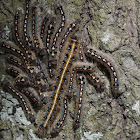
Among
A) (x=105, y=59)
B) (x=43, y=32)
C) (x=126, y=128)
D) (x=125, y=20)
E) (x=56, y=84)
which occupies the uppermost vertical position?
(x=125, y=20)

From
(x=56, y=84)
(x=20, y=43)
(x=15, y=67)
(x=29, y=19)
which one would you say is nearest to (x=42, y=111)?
(x=56, y=84)

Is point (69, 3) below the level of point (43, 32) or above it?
above

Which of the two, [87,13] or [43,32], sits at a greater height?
[87,13]

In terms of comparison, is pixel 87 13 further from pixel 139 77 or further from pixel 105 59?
pixel 139 77

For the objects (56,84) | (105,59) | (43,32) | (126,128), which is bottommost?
(126,128)

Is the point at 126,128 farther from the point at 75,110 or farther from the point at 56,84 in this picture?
the point at 56,84

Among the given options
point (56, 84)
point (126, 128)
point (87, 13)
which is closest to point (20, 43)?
point (56, 84)
